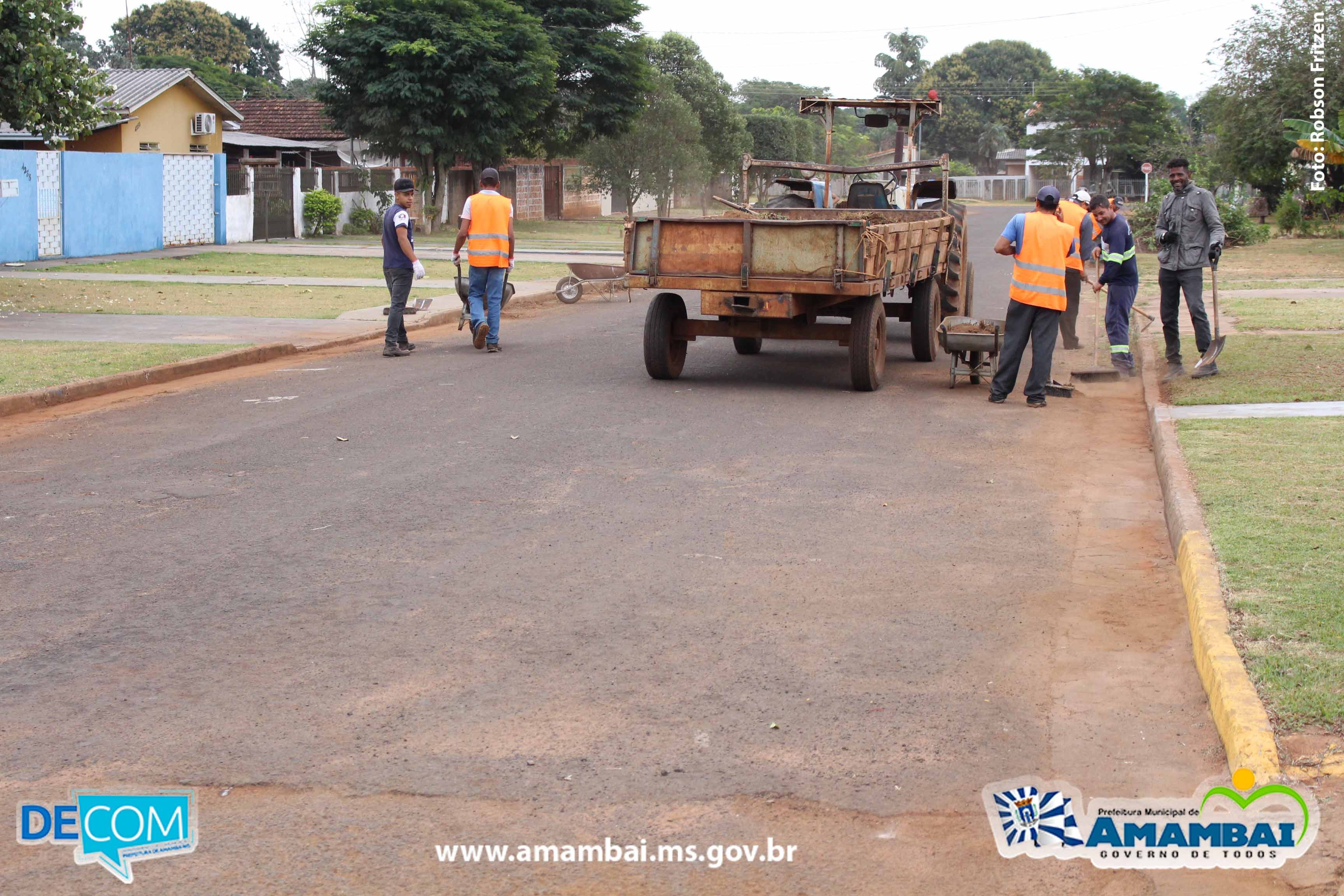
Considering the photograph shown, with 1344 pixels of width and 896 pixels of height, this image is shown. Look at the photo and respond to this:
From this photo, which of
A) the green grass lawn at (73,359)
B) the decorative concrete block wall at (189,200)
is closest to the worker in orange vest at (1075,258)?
the green grass lawn at (73,359)

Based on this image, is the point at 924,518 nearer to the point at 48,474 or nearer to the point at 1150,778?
the point at 1150,778

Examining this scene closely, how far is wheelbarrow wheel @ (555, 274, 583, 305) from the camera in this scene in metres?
20.9

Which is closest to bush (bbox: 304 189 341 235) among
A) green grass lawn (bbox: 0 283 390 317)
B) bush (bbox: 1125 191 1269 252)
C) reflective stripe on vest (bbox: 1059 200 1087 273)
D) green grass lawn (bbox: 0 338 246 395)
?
green grass lawn (bbox: 0 283 390 317)

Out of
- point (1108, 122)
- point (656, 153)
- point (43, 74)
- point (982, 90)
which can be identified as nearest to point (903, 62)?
point (982, 90)

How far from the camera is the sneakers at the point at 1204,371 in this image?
11961mm

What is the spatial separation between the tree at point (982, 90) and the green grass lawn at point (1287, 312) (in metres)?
100

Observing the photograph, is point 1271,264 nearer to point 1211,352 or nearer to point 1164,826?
point 1211,352

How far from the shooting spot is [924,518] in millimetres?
7527

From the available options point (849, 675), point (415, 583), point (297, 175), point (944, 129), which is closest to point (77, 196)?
point (297, 175)

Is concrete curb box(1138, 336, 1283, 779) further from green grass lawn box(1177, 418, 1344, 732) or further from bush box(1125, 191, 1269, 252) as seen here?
bush box(1125, 191, 1269, 252)

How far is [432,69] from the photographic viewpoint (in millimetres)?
40969

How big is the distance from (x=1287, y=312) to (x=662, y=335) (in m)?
9.02

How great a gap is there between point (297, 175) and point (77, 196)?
11528mm

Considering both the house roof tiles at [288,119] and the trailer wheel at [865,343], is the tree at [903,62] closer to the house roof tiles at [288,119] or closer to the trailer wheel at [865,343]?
the house roof tiles at [288,119]
